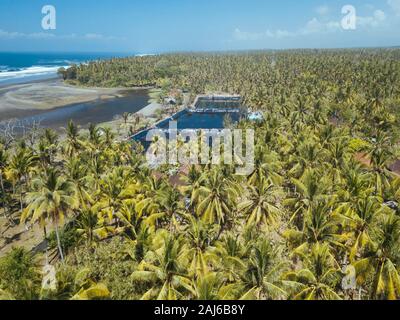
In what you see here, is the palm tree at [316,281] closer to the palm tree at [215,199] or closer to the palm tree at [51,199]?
the palm tree at [215,199]

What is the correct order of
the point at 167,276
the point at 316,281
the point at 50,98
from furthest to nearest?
the point at 50,98, the point at 316,281, the point at 167,276

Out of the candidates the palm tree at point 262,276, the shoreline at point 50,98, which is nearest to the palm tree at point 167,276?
the palm tree at point 262,276

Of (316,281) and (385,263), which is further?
(385,263)

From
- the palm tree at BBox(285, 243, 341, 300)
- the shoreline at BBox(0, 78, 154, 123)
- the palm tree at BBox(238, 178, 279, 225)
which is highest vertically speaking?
the shoreline at BBox(0, 78, 154, 123)

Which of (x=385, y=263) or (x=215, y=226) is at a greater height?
(x=385, y=263)

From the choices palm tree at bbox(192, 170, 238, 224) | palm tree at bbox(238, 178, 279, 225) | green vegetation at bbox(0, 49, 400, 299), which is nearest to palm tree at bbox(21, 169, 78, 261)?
green vegetation at bbox(0, 49, 400, 299)

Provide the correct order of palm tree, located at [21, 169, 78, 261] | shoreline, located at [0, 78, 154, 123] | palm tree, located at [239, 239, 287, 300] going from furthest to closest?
1. shoreline, located at [0, 78, 154, 123]
2. palm tree, located at [21, 169, 78, 261]
3. palm tree, located at [239, 239, 287, 300]

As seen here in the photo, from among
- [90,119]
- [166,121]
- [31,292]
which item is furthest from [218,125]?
[31,292]

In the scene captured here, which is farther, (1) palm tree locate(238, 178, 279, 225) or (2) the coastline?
(2) the coastline

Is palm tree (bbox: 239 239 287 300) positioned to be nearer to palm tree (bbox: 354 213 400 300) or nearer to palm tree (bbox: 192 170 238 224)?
palm tree (bbox: 354 213 400 300)

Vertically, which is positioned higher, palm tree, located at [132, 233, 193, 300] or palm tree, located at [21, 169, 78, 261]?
palm tree, located at [21, 169, 78, 261]

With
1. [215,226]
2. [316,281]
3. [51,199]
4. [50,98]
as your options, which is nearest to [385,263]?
[316,281]

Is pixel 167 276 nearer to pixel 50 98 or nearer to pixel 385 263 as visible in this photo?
pixel 385 263
